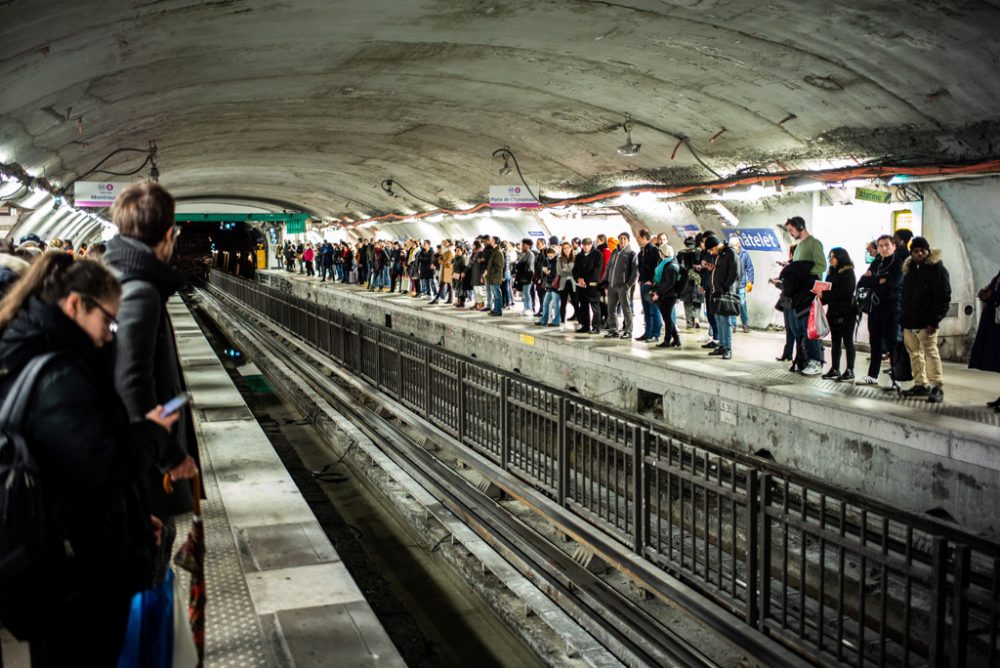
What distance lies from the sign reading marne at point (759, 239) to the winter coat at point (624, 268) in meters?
2.73

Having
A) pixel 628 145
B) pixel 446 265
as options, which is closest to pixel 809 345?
pixel 628 145

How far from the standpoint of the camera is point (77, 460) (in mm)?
2709

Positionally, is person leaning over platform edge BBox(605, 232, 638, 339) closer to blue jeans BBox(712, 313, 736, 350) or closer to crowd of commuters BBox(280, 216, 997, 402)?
crowd of commuters BBox(280, 216, 997, 402)

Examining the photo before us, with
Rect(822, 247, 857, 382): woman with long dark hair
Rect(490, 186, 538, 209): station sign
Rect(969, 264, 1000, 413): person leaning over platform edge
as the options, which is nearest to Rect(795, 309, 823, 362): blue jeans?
Rect(822, 247, 857, 382): woman with long dark hair

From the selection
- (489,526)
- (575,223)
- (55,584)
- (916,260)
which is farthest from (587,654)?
(575,223)

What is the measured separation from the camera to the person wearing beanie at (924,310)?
8875 mm

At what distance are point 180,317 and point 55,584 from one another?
81.9 ft

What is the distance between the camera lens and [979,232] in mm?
12234

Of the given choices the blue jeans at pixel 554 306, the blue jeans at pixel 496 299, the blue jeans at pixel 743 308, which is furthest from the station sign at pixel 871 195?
the blue jeans at pixel 496 299

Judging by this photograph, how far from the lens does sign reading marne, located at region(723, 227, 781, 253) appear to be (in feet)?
55.8

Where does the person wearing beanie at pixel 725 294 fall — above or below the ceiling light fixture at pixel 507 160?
below

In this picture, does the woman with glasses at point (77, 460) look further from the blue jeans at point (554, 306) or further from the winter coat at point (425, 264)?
the winter coat at point (425, 264)

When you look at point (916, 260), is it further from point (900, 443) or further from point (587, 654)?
point (587, 654)

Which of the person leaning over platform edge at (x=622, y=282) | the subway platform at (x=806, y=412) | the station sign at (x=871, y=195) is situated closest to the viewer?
the subway platform at (x=806, y=412)
